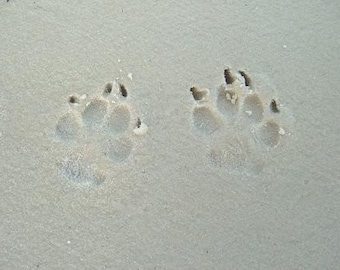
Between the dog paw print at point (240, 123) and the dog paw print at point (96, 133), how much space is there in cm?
19

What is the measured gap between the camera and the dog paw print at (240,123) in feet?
5.47

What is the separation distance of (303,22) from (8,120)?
93 cm

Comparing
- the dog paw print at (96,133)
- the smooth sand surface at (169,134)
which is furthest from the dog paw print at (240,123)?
the dog paw print at (96,133)

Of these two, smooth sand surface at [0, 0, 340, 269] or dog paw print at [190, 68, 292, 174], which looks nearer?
smooth sand surface at [0, 0, 340, 269]

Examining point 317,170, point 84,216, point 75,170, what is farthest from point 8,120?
point 317,170

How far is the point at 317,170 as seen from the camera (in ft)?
5.46

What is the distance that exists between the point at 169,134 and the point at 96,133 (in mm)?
202

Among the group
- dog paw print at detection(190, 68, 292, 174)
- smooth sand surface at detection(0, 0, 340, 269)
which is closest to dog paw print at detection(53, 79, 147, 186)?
smooth sand surface at detection(0, 0, 340, 269)

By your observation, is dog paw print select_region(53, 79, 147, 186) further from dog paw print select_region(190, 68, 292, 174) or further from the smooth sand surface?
dog paw print select_region(190, 68, 292, 174)

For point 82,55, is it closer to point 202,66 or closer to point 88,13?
point 88,13

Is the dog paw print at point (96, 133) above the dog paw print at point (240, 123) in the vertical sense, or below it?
below

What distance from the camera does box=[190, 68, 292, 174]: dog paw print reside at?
167cm

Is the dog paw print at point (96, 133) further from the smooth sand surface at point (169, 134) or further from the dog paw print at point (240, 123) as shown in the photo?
the dog paw print at point (240, 123)

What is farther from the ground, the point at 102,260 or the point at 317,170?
the point at 317,170
